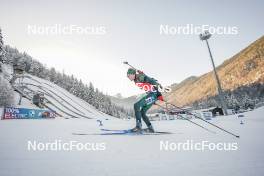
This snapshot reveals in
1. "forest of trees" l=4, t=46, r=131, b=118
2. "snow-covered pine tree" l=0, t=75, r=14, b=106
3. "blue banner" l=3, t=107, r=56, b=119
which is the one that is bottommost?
"blue banner" l=3, t=107, r=56, b=119

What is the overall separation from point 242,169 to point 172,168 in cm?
102

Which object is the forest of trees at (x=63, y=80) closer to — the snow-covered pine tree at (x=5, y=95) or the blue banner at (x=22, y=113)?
the snow-covered pine tree at (x=5, y=95)

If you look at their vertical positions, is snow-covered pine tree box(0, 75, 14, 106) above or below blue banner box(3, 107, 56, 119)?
above

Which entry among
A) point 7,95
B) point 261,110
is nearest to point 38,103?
point 7,95

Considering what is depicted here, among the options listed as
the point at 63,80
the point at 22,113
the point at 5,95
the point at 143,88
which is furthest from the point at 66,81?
the point at 143,88

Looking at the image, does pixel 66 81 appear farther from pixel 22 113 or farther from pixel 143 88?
pixel 143 88

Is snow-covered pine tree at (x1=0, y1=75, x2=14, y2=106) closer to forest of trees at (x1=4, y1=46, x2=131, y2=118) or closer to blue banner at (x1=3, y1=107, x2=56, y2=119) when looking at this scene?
blue banner at (x1=3, y1=107, x2=56, y2=119)

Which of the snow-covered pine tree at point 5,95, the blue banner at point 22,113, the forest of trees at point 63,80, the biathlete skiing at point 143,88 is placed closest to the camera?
the biathlete skiing at point 143,88

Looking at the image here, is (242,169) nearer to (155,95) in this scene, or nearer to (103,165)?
(103,165)

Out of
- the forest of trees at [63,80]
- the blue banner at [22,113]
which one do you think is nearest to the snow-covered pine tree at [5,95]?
the blue banner at [22,113]

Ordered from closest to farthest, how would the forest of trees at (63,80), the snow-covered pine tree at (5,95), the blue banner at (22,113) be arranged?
the blue banner at (22,113), the snow-covered pine tree at (5,95), the forest of trees at (63,80)

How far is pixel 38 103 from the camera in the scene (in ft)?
221

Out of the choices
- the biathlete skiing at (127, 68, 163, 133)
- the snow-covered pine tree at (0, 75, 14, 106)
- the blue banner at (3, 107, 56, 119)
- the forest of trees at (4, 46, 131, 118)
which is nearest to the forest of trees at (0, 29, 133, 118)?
the forest of trees at (4, 46, 131, 118)

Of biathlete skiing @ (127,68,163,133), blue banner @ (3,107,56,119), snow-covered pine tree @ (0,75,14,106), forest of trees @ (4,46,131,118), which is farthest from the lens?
forest of trees @ (4,46,131,118)
